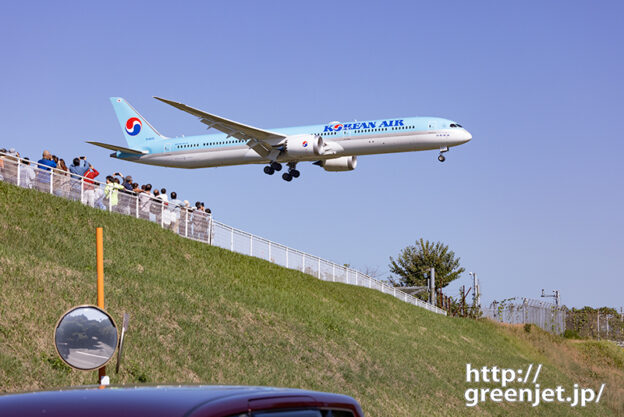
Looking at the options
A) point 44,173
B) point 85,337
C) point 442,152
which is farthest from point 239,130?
point 85,337

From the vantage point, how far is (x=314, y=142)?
4178cm

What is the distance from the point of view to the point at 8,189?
2470 cm

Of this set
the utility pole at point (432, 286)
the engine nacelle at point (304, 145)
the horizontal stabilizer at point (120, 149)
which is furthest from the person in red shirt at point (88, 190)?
the utility pole at point (432, 286)

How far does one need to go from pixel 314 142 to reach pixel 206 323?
22.2 meters

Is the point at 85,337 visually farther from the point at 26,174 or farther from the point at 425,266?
the point at 425,266

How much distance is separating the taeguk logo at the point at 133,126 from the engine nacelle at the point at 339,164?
14090 mm

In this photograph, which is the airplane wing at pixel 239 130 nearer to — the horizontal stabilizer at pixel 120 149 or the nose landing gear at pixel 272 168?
the nose landing gear at pixel 272 168

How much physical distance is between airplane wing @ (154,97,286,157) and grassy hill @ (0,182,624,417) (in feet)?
29.1

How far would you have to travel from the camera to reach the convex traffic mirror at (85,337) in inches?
251

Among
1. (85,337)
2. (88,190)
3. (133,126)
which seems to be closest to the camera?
(85,337)

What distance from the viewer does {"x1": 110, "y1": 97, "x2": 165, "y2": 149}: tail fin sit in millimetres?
51938

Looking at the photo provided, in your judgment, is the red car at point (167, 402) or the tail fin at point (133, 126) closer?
the red car at point (167, 402)

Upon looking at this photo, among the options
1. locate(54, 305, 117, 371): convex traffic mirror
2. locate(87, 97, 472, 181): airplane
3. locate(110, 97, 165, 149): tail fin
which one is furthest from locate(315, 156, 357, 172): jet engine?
locate(54, 305, 117, 371): convex traffic mirror

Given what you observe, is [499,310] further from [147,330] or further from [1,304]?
[1,304]
